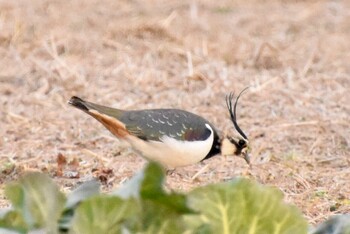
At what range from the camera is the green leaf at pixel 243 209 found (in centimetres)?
292

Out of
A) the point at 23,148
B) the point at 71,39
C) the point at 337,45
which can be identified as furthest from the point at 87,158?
the point at 337,45

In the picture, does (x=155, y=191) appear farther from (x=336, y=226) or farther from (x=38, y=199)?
(x=336, y=226)

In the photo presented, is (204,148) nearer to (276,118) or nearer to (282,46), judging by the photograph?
(276,118)

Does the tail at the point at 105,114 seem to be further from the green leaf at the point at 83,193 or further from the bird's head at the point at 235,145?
the green leaf at the point at 83,193

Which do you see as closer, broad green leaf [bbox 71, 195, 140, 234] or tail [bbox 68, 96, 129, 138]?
broad green leaf [bbox 71, 195, 140, 234]

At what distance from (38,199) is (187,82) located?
555 centimetres

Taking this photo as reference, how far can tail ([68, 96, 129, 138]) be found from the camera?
6.11 m

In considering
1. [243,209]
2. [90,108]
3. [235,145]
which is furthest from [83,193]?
[235,145]

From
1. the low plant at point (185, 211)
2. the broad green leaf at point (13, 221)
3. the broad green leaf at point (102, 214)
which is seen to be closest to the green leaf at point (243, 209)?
the low plant at point (185, 211)

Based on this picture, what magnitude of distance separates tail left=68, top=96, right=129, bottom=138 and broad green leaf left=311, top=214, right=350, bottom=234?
3.02 m

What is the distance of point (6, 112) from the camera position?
311 inches

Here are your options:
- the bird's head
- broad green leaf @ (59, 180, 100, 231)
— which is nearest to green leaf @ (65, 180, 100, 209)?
broad green leaf @ (59, 180, 100, 231)

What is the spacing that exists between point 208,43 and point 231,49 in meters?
Result: 0.28

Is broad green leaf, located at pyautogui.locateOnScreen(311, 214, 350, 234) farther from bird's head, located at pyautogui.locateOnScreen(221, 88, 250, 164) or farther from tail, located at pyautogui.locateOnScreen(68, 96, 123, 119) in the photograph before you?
bird's head, located at pyautogui.locateOnScreen(221, 88, 250, 164)
